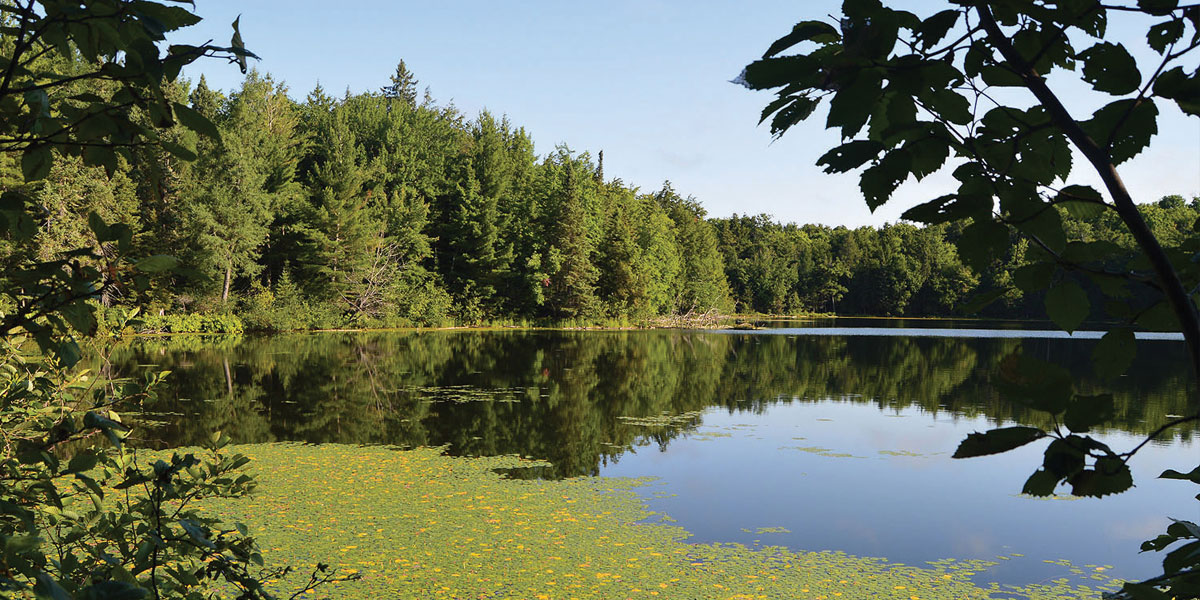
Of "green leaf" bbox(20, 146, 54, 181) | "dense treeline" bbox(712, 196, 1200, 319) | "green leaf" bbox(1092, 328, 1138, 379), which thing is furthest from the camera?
"dense treeline" bbox(712, 196, 1200, 319)

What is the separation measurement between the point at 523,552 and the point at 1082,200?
613 cm

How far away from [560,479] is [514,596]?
3698 mm

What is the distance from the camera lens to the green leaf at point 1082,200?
0.86 metres

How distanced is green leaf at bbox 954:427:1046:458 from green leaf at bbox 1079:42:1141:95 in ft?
1.37

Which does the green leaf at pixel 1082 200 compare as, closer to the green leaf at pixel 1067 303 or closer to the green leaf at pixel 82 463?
the green leaf at pixel 1067 303

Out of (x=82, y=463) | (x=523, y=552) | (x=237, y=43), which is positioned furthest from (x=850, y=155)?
(x=523, y=552)

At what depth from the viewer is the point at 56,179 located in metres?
24.2

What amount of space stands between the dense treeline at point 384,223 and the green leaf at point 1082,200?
80.8 ft

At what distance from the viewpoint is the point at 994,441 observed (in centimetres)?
78

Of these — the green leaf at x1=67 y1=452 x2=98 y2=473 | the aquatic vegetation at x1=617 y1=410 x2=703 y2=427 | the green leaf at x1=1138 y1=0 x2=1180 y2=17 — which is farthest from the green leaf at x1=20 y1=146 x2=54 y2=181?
the aquatic vegetation at x1=617 y1=410 x2=703 y2=427

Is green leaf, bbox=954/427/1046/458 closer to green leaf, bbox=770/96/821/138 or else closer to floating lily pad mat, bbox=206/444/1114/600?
green leaf, bbox=770/96/821/138

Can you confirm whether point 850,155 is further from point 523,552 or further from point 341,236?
point 341,236

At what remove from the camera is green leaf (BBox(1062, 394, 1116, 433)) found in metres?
0.76

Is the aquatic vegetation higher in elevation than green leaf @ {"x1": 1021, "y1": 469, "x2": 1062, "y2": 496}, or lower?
lower
